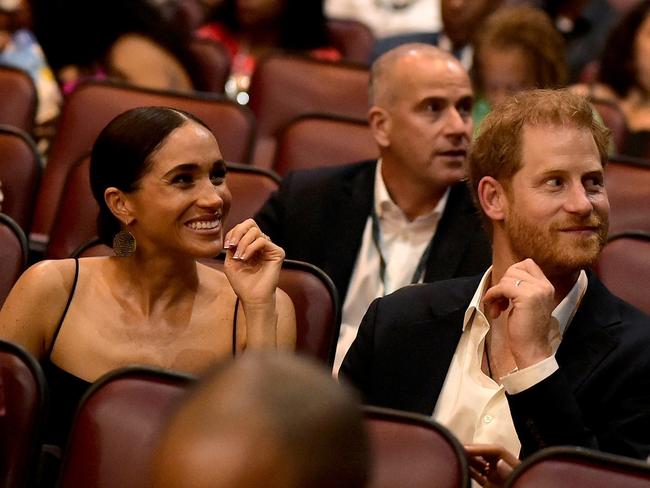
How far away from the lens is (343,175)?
2912 mm

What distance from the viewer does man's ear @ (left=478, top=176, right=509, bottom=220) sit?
7.32 feet

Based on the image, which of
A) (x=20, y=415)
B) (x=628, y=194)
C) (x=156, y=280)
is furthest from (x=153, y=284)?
(x=628, y=194)

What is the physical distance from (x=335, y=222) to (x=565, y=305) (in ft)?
2.68

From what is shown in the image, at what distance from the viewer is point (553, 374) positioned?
1926 mm

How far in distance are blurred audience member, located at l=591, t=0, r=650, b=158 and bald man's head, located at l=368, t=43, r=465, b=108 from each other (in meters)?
1.01

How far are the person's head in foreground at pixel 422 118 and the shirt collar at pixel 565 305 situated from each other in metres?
0.76

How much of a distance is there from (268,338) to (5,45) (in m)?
2.50

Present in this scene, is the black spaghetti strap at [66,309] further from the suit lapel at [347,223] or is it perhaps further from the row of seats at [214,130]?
the row of seats at [214,130]

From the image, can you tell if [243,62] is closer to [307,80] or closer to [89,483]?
[307,80]

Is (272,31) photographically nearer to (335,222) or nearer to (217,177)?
(335,222)

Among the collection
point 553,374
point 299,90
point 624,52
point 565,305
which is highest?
point 624,52

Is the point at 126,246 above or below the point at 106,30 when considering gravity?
below

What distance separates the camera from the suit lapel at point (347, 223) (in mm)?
2781

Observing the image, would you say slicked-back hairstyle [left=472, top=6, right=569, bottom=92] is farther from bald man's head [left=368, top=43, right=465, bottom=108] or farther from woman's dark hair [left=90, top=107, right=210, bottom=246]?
woman's dark hair [left=90, top=107, right=210, bottom=246]
